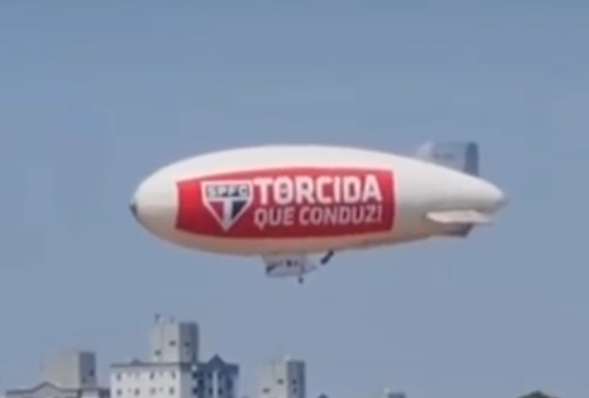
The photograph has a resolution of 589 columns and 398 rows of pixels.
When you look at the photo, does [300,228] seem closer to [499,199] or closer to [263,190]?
[263,190]

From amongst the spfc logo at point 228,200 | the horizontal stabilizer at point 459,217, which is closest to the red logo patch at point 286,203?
the spfc logo at point 228,200

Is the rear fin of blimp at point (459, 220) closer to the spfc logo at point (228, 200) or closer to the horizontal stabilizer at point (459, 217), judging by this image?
the horizontal stabilizer at point (459, 217)

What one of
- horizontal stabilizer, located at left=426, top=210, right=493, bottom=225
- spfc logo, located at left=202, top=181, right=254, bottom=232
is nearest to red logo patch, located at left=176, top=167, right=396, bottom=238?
spfc logo, located at left=202, top=181, right=254, bottom=232

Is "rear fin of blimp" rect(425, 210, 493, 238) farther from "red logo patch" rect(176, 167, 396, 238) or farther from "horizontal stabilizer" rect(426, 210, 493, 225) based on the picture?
"red logo patch" rect(176, 167, 396, 238)

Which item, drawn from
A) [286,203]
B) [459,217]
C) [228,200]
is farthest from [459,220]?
[228,200]

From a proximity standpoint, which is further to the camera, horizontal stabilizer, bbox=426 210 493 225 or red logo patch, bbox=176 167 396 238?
horizontal stabilizer, bbox=426 210 493 225

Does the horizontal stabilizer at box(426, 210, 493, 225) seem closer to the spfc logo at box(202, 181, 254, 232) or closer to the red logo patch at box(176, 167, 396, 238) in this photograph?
the red logo patch at box(176, 167, 396, 238)
